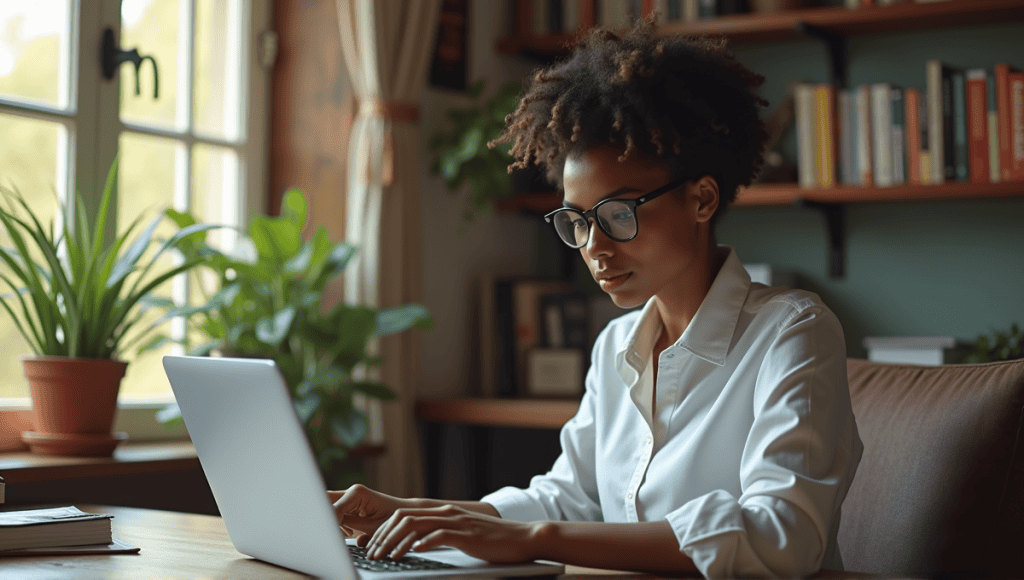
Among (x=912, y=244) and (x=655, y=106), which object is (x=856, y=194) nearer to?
(x=912, y=244)

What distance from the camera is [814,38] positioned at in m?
3.05

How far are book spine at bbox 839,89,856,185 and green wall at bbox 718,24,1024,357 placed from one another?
207mm

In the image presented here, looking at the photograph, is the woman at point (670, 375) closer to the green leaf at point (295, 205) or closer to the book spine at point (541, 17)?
the green leaf at point (295, 205)

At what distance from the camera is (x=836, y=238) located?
307 cm

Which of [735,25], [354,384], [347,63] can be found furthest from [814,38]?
[354,384]

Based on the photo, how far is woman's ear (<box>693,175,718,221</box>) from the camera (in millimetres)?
1395

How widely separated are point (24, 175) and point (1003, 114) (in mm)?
2394

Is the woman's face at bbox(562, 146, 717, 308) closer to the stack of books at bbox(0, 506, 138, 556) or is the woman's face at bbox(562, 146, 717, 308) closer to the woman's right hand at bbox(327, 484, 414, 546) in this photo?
the woman's right hand at bbox(327, 484, 414, 546)

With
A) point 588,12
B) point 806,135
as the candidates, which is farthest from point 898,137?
point 588,12

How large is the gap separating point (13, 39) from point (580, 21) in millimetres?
1609

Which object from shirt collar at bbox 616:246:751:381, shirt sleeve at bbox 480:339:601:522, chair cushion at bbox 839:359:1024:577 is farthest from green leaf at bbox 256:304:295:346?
chair cushion at bbox 839:359:1024:577

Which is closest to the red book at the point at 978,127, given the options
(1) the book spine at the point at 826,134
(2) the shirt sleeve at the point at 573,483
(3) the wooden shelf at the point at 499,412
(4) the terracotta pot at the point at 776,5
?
(1) the book spine at the point at 826,134

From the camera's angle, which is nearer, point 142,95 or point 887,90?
point 142,95

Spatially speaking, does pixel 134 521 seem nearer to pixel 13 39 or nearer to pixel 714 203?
pixel 714 203
